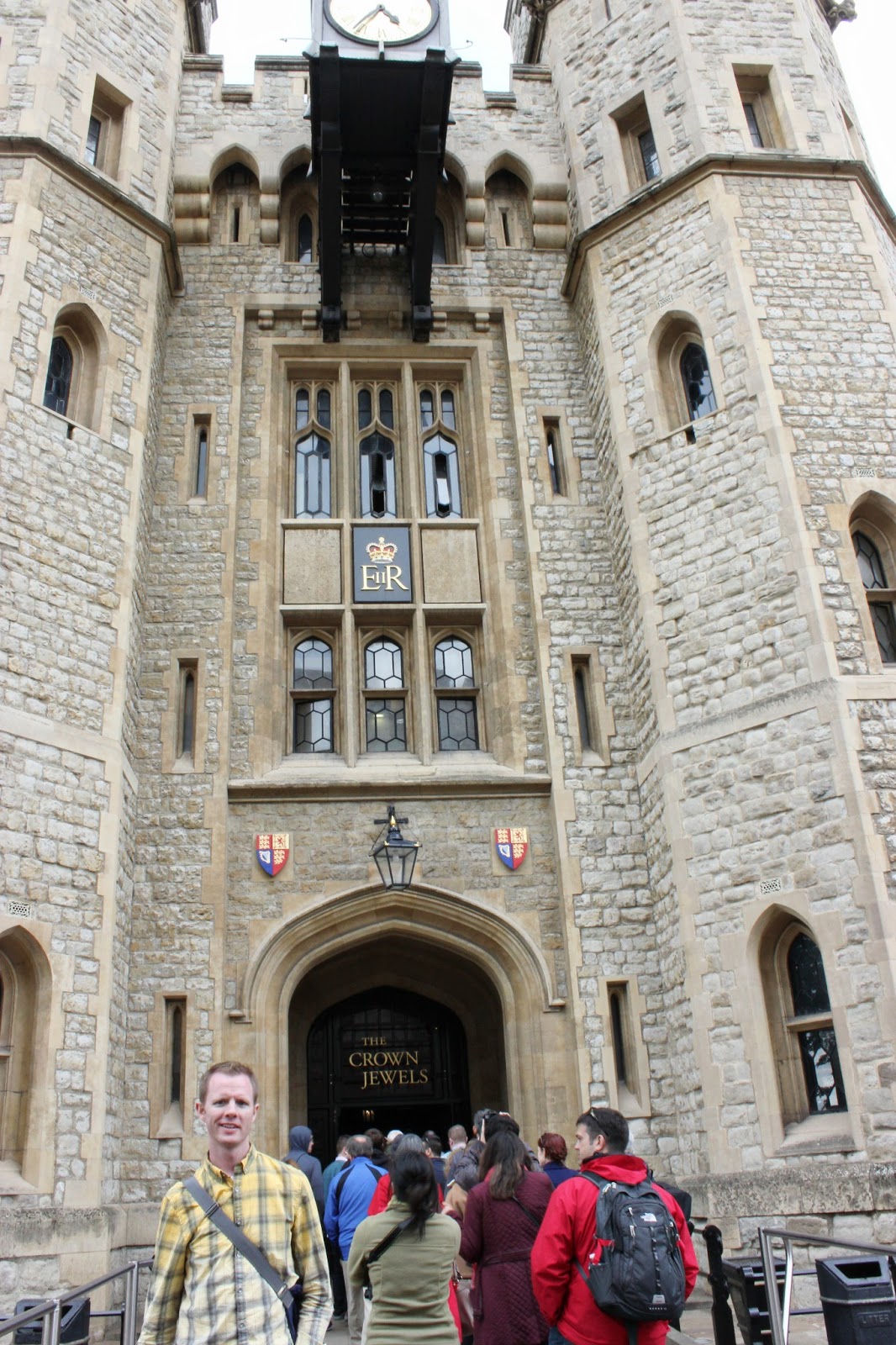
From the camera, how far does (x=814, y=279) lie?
10.3m

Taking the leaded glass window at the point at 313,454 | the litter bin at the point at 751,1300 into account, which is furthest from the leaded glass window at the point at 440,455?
the litter bin at the point at 751,1300

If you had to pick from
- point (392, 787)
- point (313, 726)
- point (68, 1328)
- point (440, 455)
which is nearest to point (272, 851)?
point (392, 787)

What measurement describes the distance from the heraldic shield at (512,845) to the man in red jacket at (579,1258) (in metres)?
6.31

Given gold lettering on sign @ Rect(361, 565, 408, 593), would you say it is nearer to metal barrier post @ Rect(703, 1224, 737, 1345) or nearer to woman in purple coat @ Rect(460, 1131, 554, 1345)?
metal barrier post @ Rect(703, 1224, 737, 1345)

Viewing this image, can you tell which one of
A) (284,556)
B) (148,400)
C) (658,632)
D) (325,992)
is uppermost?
(148,400)

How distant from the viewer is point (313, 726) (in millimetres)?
10797

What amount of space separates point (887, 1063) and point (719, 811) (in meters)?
2.22

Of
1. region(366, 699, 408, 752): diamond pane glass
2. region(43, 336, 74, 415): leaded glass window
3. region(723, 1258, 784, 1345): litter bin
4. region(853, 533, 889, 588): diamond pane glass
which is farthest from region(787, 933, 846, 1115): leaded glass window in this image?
region(43, 336, 74, 415): leaded glass window

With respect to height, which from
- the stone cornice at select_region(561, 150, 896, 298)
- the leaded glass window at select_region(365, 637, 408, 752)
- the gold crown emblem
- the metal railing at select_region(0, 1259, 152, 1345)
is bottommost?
the metal railing at select_region(0, 1259, 152, 1345)

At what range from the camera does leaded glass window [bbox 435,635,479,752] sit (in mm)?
10852

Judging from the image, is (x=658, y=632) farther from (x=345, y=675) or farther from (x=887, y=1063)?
(x=887, y=1063)

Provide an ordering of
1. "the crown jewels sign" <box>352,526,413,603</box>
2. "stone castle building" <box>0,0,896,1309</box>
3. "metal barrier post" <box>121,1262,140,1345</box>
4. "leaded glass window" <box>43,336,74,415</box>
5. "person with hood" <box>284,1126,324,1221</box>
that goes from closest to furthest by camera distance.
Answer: "metal barrier post" <box>121,1262,140,1345</box>, "person with hood" <box>284,1126,324,1221</box>, "stone castle building" <box>0,0,896,1309</box>, "leaded glass window" <box>43,336,74,415</box>, "the crown jewels sign" <box>352,526,413,603</box>

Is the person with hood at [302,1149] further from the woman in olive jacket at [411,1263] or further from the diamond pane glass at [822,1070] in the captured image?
the diamond pane glass at [822,1070]

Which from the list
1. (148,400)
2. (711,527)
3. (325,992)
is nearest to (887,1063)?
(711,527)
